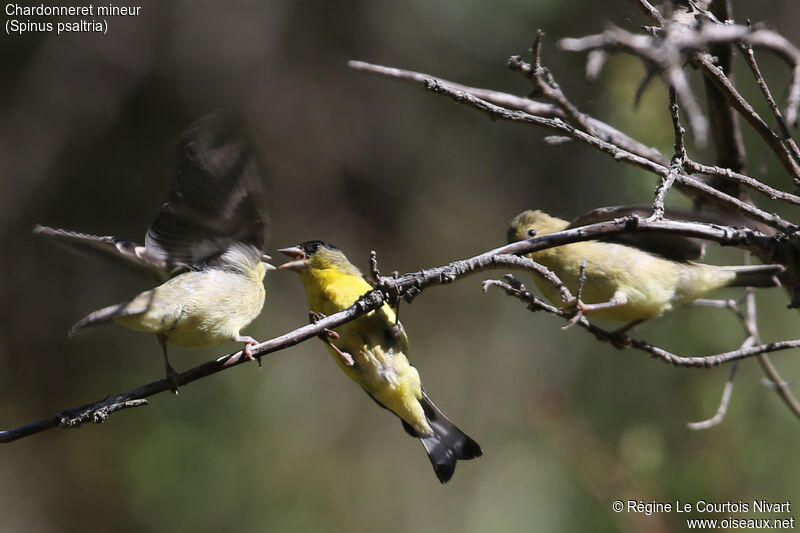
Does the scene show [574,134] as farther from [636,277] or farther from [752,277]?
[752,277]

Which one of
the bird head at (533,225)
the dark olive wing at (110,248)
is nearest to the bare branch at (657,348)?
the bird head at (533,225)

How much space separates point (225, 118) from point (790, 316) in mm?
2954

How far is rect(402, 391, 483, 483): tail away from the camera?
3.23 meters

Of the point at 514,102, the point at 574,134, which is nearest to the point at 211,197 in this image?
the point at 514,102

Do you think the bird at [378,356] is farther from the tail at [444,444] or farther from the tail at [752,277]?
the tail at [752,277]

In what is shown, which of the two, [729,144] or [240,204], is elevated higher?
[729,144]

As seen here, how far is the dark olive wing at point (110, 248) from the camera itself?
2359 millimetres

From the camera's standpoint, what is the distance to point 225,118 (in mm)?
2455

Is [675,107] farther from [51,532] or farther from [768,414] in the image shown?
[51,532]

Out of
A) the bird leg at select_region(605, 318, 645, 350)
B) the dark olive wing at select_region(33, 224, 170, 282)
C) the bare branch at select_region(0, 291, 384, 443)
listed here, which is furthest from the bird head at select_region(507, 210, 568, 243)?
the bare branch at select_region(0, 291, 384, 443)

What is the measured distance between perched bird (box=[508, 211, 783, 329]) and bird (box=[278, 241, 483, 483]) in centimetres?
65

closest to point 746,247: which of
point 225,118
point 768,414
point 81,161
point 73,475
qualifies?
point 225,118

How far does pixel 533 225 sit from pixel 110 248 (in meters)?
1.97

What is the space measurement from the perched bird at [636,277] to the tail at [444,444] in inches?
28.5
